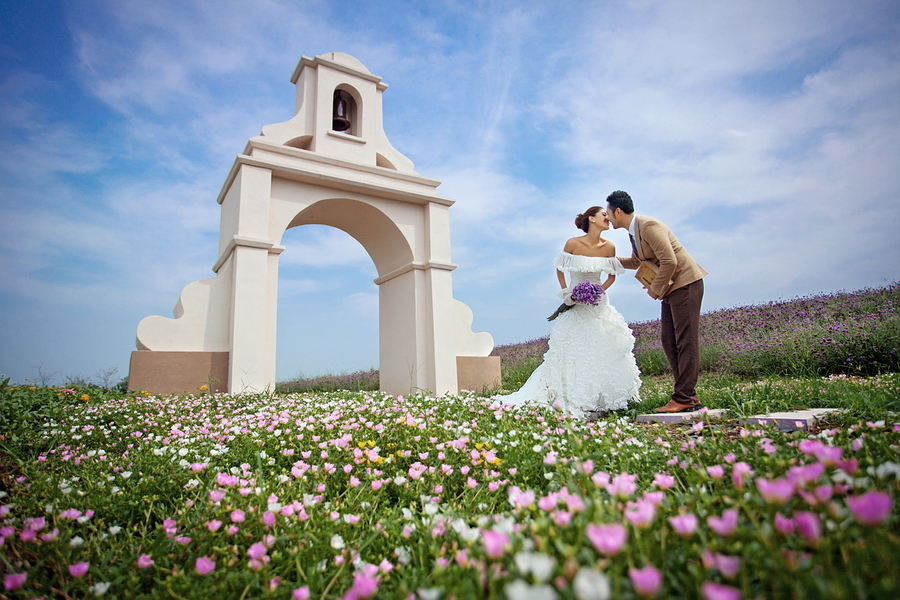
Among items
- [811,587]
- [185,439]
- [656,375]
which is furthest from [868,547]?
[656,375]

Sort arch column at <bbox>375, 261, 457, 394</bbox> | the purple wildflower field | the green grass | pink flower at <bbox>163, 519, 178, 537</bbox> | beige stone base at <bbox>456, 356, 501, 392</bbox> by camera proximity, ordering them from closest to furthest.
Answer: the green grass
pink flower at <bbox>163, 519, 178, 537</bbox>
the purple wildflower field
arch column at <bbox>375, 261, 457, 394</bbox>
beige stone base at <bbox>456, 356, 501, 392</bbox>

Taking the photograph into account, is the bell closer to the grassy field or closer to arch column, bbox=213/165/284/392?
arch column, bbox=213/165/284/392

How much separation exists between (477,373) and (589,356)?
140 inches

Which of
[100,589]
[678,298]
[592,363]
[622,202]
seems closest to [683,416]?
[678,298]

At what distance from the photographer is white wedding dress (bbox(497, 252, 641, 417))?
5398mm

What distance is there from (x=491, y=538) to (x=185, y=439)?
2.97 meters

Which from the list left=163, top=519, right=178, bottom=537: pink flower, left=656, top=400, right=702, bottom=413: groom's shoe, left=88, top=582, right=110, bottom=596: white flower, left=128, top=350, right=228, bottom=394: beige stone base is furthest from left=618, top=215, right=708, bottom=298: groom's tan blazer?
left=128, top=350, right=228, bottom=394: beige stone base

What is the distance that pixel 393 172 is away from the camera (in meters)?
8.53

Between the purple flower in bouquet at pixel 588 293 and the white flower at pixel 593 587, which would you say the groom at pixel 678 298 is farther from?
the white flower at pixel 593 587

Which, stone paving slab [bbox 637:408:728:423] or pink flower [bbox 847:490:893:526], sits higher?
pink flower [bbox 847:490:893:526]

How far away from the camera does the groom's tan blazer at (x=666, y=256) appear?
15.4ft

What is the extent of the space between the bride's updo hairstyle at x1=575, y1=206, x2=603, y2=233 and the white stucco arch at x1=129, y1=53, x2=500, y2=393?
9.86 feet

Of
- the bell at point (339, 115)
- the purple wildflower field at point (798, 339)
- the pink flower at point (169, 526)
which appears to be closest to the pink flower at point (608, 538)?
the pink flower at point (169, 526)

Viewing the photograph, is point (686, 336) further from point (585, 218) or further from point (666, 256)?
point (585, 218)
